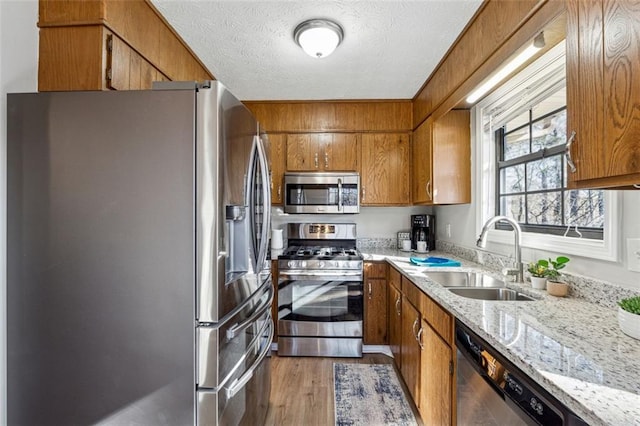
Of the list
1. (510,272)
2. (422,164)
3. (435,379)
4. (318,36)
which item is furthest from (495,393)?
(422,164)

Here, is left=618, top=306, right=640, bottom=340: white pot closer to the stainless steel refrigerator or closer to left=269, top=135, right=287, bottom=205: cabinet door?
the stainless steel refrigerator

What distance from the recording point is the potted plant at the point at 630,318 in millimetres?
881

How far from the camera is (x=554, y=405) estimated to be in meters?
0.70

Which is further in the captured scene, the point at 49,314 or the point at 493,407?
the point at 49,314

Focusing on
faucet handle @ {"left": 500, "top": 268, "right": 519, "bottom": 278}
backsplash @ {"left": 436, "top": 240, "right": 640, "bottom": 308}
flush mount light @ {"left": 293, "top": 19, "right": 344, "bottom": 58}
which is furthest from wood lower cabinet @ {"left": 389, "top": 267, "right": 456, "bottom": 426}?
flush mount light @ {"left": 293, "top": 19, "right": 344, "bottom": 58}

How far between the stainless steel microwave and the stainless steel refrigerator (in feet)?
5.61

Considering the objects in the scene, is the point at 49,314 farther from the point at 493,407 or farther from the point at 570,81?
the point at 570,81

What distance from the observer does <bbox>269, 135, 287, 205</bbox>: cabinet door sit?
2936 millimetres

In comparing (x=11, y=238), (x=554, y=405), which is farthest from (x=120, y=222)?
(x=554, y=405)

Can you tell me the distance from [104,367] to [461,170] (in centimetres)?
257

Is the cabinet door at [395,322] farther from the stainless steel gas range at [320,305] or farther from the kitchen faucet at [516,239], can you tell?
the kitchen faucet at [516,239]

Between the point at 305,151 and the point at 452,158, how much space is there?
1.36 m

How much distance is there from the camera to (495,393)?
947 mm

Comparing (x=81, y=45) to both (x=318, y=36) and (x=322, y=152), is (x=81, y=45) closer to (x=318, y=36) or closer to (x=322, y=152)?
(x=318, y=36)
